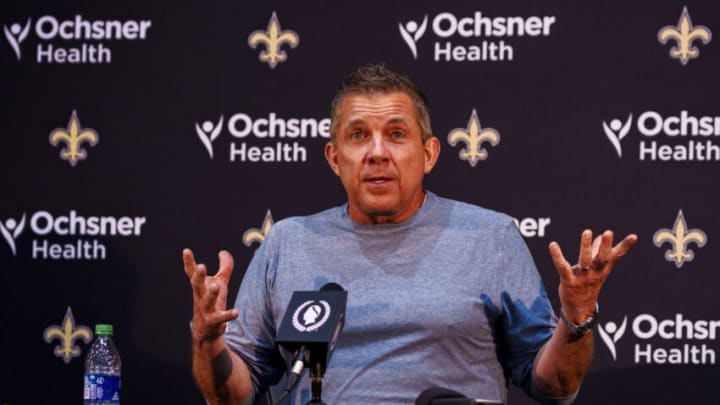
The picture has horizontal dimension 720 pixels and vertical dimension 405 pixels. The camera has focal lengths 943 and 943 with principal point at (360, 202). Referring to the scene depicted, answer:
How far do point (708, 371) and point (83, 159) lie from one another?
2478 mm

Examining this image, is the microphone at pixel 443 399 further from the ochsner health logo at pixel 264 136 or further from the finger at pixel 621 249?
the ochsner health logo at pixel 264 136

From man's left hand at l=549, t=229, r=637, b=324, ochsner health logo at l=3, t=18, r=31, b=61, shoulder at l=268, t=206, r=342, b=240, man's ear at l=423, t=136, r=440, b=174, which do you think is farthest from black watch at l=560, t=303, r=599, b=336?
ochsner health logo at l=3, t=18, r=31, b=61

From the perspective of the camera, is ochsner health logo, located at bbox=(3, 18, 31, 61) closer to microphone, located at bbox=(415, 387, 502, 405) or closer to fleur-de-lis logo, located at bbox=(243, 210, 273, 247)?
fleur-de-lis logo, located at bbox=(243, 210, 273, 247)

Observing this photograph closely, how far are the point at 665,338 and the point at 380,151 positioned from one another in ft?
4.44

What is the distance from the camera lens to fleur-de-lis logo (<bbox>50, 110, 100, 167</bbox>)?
3762mm

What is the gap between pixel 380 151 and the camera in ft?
8.66

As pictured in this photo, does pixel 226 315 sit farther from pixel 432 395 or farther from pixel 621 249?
pixel 621 249

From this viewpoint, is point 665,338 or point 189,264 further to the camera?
point 665,338

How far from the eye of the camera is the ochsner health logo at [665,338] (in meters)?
3.27

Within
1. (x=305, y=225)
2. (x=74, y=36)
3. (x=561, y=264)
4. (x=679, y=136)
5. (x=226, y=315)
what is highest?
(x=74, y=36)

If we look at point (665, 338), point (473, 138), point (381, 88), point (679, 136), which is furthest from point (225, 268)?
point (679, 136)

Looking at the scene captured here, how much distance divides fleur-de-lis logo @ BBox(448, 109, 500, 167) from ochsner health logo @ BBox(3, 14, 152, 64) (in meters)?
1.32

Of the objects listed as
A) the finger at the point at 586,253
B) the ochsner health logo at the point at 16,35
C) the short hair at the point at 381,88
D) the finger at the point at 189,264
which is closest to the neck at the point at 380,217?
the short hair at the point at 381,88

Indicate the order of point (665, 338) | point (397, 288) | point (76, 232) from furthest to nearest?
point (76, 232)
point (665, 338)
point (397, 288)
